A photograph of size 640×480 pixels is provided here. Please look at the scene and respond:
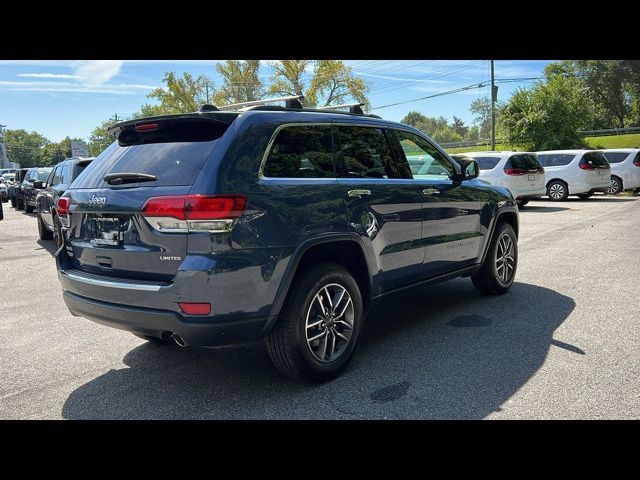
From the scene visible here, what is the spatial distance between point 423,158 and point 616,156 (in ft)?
62.3

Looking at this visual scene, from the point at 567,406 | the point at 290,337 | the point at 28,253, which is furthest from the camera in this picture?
the point at 28,253

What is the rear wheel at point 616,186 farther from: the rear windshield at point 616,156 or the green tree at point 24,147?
the green tree at point 24,147

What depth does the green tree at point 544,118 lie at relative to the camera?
3503 centimetres

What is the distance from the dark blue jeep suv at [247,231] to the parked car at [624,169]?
19420mm

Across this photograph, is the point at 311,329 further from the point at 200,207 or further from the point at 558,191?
the point at 558,191

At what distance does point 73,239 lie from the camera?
386 centimetres

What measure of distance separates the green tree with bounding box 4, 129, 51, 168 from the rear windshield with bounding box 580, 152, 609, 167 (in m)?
154

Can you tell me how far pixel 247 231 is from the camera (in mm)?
3180

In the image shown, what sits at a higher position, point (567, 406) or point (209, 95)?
point (209, 95)

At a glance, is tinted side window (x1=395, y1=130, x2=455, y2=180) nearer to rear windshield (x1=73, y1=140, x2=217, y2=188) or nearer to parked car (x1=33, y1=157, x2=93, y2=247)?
rear windshield (x1=73, y1=140, x2=217, y2=188)

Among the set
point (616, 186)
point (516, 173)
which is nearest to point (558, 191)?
point (616, 186)
